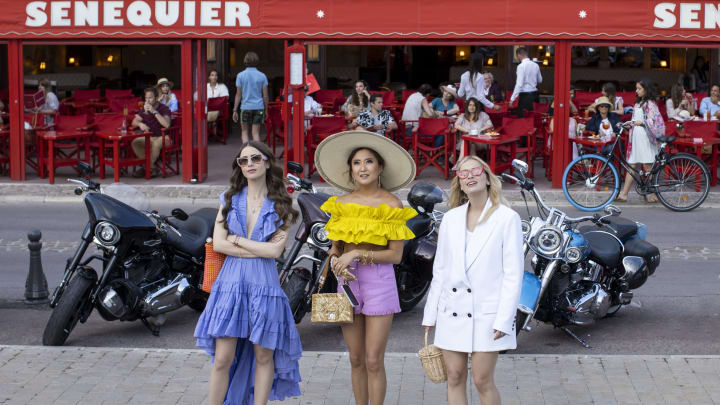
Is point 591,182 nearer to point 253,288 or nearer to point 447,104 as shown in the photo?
point 447,104

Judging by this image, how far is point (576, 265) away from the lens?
9.09 m

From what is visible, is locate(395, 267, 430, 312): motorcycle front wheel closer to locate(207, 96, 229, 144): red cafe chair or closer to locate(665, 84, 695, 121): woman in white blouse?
locate(665, 84, 695, 121): woman in white blouse

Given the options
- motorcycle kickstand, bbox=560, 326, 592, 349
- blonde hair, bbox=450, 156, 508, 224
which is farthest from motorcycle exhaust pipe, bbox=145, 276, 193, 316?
blonde hair, bbox=450, 156, 508, 224

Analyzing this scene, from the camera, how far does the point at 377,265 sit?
662cm

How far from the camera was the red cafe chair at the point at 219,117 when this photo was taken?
23.5 meters

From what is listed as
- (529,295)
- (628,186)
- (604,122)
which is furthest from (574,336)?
(604,122)

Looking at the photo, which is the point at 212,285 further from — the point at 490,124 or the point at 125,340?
the point at 490,124

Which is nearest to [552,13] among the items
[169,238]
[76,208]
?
[76,208]

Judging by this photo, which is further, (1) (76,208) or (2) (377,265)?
(1) (76,208)

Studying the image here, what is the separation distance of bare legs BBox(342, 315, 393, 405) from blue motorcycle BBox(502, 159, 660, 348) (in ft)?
6.87

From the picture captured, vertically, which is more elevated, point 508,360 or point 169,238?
point 169,238

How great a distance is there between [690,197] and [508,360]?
29.1 feet

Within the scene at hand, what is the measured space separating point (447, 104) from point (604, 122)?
399cm

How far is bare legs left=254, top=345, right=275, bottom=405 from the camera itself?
6496 millimetres
